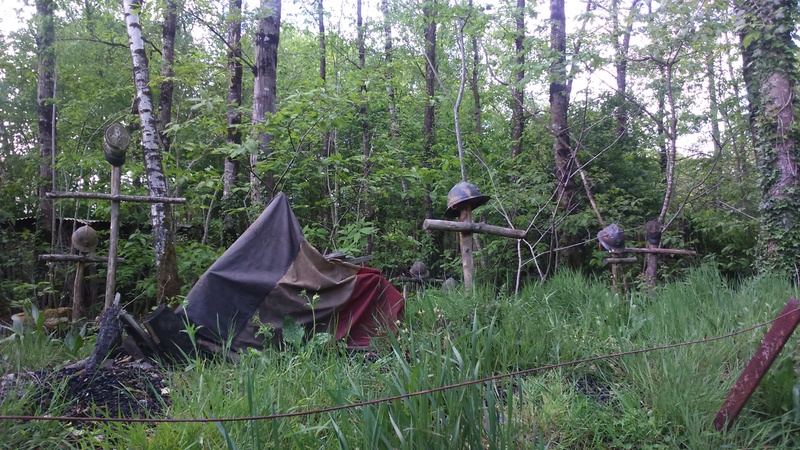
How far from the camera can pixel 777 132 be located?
613cm

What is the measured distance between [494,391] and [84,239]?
5.52 meters

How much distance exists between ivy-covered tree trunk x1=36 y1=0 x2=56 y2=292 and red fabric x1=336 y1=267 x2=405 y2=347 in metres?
8.11

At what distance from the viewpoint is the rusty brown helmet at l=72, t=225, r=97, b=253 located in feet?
19.6

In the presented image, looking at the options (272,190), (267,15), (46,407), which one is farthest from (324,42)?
(46,407)

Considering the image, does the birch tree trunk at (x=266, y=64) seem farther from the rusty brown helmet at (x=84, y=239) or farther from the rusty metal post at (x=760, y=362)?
the rusty metal post at (x=760, y=362)

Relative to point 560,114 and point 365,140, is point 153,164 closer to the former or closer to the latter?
point 365,140

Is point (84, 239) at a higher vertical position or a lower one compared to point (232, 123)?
lower

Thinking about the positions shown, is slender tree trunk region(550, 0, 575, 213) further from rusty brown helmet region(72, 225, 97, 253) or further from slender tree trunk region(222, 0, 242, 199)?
rusty brown helmet region(72, 225, 97, 253)

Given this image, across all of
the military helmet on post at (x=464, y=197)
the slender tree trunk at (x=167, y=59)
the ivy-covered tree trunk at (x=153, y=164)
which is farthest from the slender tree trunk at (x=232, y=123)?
the military helmet on post at (x=464, y=197)

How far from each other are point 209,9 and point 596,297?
21.8 ft

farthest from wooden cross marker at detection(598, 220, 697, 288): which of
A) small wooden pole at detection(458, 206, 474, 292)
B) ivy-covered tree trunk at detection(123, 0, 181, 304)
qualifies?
ivy-covered tree trunk at detection(123, 0, 181, 304)

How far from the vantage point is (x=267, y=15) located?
21.1 feet

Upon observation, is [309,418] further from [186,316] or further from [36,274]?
[36,274]

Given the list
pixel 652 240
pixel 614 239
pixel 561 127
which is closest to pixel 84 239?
pixel 614 239
